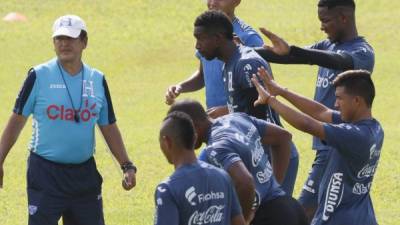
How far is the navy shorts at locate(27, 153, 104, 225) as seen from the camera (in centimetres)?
955

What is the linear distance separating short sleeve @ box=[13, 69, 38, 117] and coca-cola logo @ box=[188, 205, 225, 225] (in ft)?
8.29

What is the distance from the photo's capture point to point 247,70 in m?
9.50

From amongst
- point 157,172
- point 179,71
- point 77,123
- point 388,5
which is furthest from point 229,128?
point 388,5

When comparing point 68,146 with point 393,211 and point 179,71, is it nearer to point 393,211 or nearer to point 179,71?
point 393,211

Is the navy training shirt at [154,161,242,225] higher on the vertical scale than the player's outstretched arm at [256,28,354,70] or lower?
lower

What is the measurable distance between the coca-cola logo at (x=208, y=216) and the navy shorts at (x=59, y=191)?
91.7 inches

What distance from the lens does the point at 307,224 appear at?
8703 mm

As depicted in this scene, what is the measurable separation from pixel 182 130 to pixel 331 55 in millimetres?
2704

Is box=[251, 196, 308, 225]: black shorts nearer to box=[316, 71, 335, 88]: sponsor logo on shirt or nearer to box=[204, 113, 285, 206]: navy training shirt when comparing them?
box=[204, 113, 285, 206]: navy training shirt

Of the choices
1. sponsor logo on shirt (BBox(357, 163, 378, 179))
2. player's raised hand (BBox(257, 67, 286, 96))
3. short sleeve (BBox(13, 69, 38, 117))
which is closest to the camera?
sponsor logo on shirt (BBox(357, 163, 378, 179))

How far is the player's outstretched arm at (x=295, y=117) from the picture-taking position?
27.9 ft

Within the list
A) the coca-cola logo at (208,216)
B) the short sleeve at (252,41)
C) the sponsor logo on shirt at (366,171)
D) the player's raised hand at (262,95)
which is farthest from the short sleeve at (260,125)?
the short sleeve at (252,41)

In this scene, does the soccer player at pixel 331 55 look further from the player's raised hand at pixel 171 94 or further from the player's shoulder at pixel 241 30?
the player's raised hand at pixel 171 94

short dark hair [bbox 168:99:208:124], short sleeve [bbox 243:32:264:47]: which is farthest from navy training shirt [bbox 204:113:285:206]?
short sleeve [bbox 243:32:264:47]
